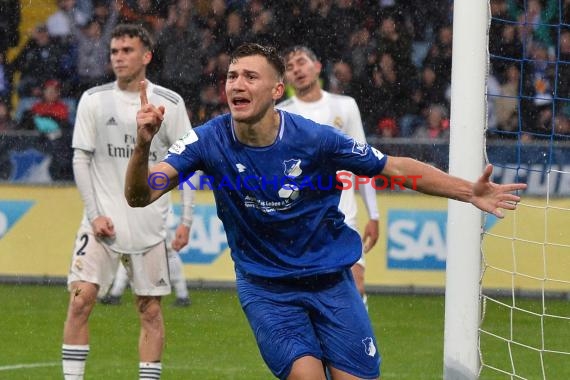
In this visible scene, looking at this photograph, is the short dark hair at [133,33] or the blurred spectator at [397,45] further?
the blurred spectator at [397,45]

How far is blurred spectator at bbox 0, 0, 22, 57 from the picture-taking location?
14.7 m

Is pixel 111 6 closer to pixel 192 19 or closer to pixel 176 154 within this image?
pixel 192 19

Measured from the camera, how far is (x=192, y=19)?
1429 cm

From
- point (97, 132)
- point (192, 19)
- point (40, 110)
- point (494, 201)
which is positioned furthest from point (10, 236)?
point (494, 201)

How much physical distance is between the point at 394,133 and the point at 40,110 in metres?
4.08

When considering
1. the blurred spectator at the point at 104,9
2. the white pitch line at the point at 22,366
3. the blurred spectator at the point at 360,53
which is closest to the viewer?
the white pitch line at the point at 22,366

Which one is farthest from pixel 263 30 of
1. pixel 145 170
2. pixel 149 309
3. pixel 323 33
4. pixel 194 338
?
pixel 145 170

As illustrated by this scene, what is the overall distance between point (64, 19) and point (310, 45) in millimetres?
3051

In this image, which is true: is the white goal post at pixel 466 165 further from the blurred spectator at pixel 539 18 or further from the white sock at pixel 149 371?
the blurred spectator at pixel 539 18

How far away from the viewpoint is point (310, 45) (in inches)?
565

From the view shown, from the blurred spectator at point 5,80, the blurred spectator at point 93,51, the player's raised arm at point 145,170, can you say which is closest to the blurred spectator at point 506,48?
the blurred spectator at point 93,51

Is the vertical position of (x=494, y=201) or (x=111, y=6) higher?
(x=111, y=6)

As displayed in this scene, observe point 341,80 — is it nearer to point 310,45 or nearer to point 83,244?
point 310,45

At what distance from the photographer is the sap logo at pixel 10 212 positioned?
11.7m
